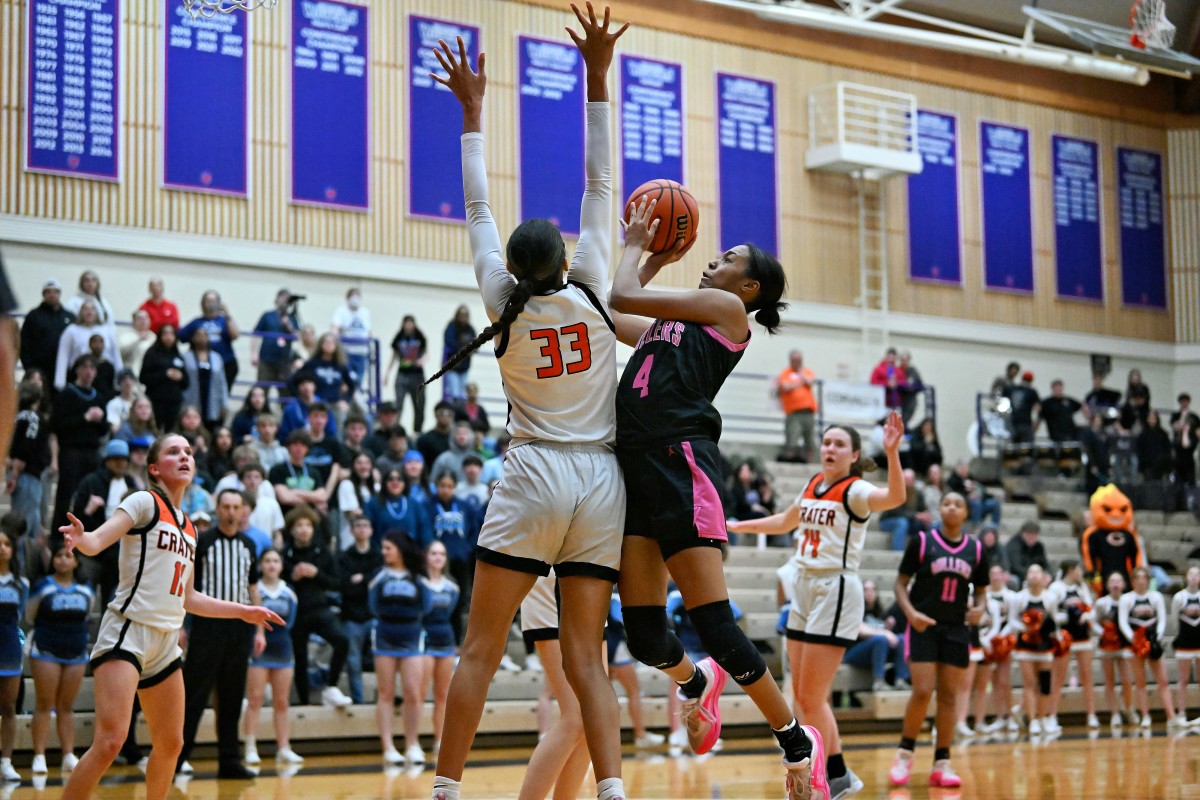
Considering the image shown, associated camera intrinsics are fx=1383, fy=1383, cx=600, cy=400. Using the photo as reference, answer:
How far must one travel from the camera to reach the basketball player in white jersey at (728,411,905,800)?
7538mm

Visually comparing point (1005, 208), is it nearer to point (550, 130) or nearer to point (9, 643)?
point (550, 130)

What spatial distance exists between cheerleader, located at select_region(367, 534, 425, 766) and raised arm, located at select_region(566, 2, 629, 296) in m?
6.56

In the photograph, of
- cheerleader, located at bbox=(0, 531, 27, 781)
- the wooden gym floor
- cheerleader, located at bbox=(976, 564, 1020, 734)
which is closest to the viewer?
the wooden gym floor

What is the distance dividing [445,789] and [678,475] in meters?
1.36

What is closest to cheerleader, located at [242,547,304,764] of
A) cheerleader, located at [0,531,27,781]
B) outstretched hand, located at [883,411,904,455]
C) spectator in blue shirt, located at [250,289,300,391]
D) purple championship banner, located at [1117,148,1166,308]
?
cheerleader, located at [0,531,27,781]

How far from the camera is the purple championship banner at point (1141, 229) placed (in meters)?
24.9

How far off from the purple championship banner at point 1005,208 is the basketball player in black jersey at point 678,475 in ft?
63.6

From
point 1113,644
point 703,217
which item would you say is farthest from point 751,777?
point 703,217

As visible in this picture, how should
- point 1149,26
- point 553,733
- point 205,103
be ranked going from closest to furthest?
point 553,733
point 1149,26
point 205,103

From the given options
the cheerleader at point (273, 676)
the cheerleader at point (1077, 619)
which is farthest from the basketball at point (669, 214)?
the cheerleader at point (1077, 619)

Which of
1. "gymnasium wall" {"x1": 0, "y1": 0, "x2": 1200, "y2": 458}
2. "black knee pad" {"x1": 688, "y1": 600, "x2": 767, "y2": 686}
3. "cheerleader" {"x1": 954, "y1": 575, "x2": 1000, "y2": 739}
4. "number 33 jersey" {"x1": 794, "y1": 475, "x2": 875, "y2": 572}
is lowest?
"cheerleader" {"x1": 954, "y1": 575, "x2": 1000, "y2": 739}

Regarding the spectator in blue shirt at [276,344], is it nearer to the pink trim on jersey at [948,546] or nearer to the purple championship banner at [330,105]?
the purple championship banner at [330,105]

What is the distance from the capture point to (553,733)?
5.43 metres

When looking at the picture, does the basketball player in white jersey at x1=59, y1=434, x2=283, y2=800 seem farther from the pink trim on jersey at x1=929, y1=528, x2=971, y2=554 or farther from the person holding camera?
the person holding camera
